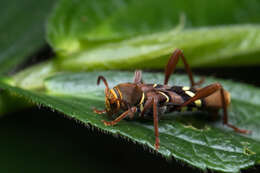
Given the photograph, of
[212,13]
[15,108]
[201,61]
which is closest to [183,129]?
[201,61]

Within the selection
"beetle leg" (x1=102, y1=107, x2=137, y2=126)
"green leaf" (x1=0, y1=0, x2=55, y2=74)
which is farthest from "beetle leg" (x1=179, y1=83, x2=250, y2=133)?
"green leaf" (x1=0, y1=0, x2=55, y2=74)

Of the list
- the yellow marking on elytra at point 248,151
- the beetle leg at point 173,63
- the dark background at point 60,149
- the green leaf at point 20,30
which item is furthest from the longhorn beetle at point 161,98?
the green leaf at point 20,30

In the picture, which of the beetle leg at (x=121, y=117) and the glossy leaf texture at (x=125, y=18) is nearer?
the beetle leg at (x=121, y=117)

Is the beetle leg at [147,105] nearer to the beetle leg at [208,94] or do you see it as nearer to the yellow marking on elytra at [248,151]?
the beetle leg at [208,94]

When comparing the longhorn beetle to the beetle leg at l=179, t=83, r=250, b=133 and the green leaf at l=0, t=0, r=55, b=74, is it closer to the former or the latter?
the beetle leg at l=179, t=83, r=250, b=133

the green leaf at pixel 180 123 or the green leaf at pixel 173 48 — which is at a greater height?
the green leaf at pixel 173 48

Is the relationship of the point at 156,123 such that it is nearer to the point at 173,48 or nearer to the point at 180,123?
the point at 180,123
